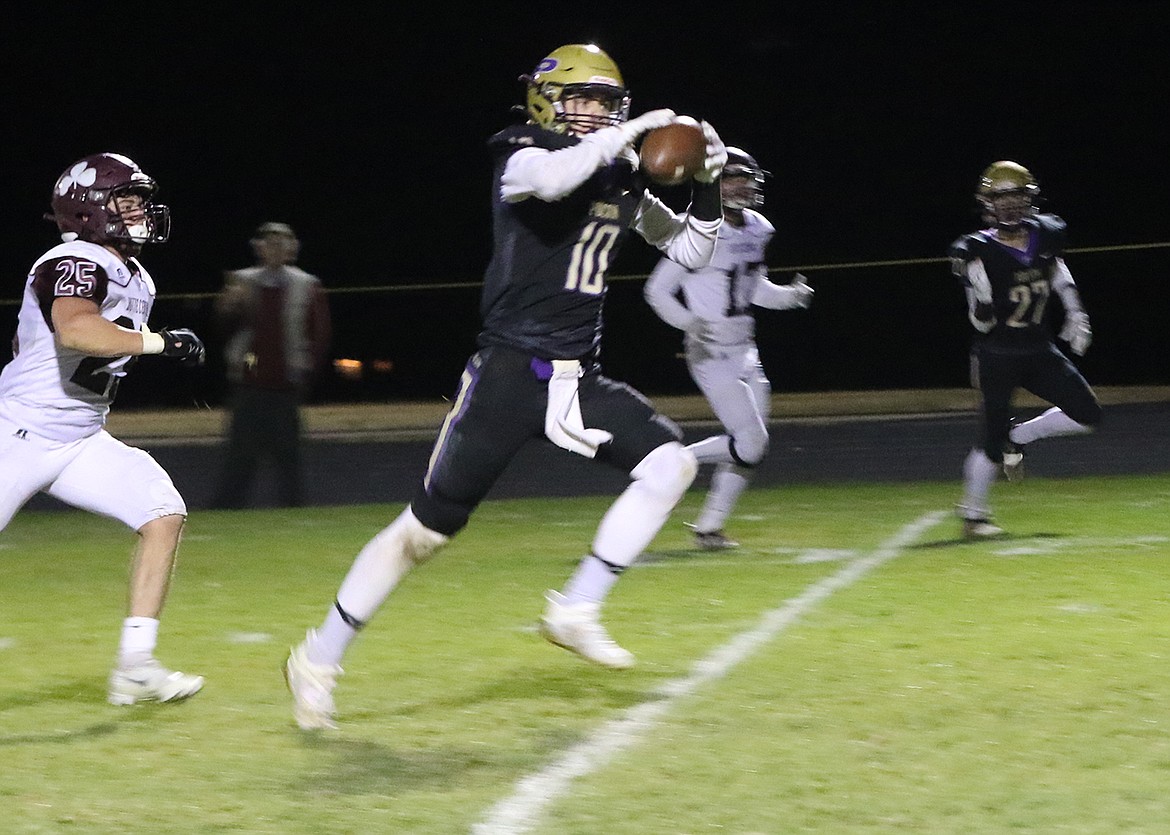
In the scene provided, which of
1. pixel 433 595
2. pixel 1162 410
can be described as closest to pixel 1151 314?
pixel 1162 410

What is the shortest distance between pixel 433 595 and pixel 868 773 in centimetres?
353

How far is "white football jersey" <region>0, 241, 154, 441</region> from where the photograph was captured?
5.22 m

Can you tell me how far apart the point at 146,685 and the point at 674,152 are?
225 centimetres

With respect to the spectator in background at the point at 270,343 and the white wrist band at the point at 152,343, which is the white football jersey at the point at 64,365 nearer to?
the white wrist band at the point at 152,343

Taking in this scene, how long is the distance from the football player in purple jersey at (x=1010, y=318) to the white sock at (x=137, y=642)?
4829 millimetres

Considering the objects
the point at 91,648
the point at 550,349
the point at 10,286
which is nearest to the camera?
the point at 550,349

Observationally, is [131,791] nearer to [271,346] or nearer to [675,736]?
[675,736]

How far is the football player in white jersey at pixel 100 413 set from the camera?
5254 mm

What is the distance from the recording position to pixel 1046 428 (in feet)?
29.8

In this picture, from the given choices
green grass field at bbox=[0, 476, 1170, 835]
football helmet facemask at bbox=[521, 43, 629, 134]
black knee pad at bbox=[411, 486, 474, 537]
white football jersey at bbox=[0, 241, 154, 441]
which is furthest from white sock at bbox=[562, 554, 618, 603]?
white football jersey at bbox=[0, 241, 154, 441]

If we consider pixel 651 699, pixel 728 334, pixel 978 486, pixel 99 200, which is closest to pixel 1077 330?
pixel 978 486

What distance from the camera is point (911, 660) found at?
568cm

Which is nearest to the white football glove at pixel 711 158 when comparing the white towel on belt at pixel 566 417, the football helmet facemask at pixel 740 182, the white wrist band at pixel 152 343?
the white towel on belt at pixel 566 417

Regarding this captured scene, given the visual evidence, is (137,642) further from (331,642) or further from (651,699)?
(651,699)
